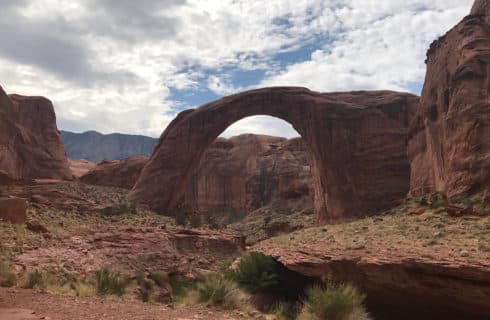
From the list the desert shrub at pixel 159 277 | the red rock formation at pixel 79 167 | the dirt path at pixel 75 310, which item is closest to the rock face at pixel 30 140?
the red rock formation at pixel 79 167

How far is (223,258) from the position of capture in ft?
57.2

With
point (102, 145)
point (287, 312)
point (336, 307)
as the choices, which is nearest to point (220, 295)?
point (287, 312)

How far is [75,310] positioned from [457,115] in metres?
16.8

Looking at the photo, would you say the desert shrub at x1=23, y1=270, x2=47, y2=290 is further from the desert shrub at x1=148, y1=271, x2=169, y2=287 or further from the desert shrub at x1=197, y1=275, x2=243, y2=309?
the desert shrub at x1=148, y1=271, x2=169, y2=287

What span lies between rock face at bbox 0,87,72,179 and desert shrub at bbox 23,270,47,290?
113 ft

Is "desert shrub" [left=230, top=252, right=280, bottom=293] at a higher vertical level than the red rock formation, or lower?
lower

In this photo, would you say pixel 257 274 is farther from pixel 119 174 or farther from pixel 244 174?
pixel 244 174

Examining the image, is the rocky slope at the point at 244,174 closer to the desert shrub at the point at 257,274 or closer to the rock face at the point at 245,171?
the rock face at the point at 245,171

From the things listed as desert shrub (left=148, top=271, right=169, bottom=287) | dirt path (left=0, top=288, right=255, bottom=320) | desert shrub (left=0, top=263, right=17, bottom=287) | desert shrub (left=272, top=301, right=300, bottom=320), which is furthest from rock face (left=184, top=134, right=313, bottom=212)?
dirt path (left=0, top=288, right=255, bottom=320)

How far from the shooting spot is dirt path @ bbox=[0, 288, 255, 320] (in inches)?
253

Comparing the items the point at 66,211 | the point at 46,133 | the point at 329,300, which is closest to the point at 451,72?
the point at 329,300

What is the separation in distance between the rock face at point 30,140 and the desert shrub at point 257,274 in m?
35.0

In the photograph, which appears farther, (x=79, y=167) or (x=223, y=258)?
(x=79, y=167)

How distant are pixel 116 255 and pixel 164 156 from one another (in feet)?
67.2
